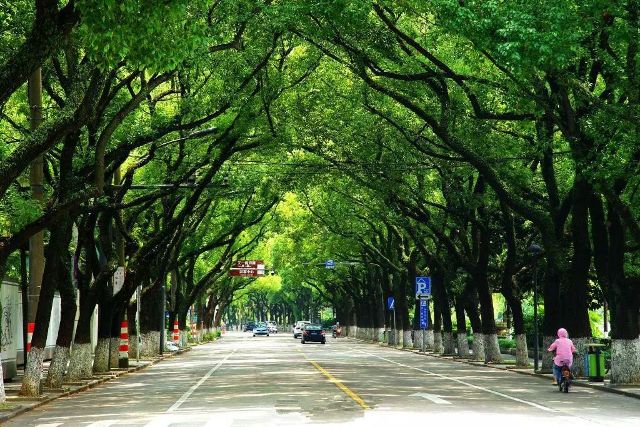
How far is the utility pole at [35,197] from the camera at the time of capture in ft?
72.4

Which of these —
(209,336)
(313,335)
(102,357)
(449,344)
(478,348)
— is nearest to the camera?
(102,357)

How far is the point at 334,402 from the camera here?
19.9 m

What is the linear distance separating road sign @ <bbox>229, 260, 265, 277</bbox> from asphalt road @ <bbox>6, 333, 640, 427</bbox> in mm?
46242

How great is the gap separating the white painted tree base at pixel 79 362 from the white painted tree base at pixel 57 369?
2.98 meters

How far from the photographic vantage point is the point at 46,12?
13.2 m

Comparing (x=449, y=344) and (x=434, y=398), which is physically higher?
(x=449, y=344)

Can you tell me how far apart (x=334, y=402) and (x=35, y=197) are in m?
8.11

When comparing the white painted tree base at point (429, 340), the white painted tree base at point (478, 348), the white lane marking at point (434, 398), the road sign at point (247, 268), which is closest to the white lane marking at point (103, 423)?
the white lane marking at point (434, 398)

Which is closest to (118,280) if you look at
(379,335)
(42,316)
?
(42,316)

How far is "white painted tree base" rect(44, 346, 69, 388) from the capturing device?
84.6 feet

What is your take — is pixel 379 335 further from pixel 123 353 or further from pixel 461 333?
pixel 123 353

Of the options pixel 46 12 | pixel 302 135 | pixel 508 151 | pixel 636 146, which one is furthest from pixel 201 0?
pixel 302 135

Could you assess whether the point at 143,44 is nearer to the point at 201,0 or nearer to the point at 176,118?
the point at 201,0

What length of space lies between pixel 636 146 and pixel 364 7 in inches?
265
